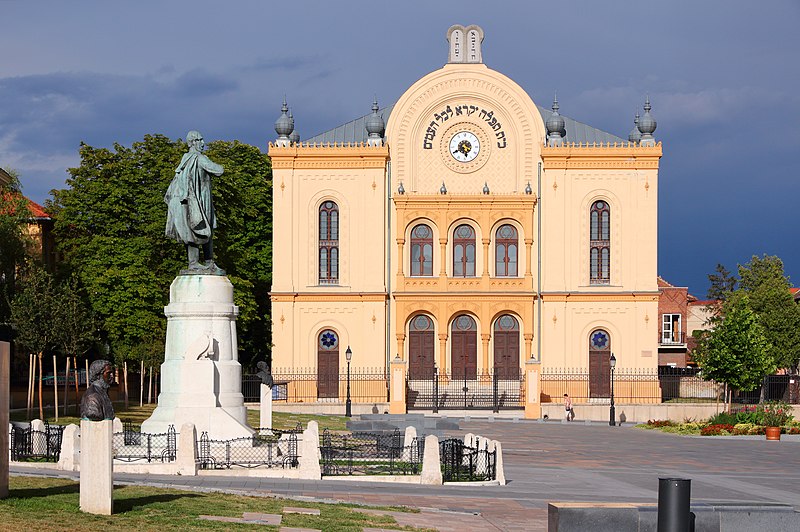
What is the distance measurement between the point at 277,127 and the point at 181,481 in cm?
3965

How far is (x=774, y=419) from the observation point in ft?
Result: 147

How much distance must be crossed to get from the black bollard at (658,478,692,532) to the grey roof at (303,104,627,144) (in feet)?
173

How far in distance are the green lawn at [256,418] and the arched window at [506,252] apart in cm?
1346

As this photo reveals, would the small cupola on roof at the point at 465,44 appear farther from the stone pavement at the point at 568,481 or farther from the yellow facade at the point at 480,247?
the stone pavement at the point at 568,481

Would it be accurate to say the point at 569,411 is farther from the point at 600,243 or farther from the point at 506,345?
the point at 600,243

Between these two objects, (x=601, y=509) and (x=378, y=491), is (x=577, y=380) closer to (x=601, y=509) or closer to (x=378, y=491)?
(x=378, y=491)

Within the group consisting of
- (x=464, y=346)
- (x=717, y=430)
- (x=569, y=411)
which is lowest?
(x=569, y=411)

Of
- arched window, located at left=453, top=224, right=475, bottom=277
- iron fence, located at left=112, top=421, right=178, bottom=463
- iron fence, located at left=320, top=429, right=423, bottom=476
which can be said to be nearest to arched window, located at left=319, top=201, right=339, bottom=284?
arched window, located at left=453, top=224, right=475, bottom=277

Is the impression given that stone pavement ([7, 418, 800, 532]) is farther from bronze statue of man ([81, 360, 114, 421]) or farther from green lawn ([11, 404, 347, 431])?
green lawn ([11, 404, 347, 431])

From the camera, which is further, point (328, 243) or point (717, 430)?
point (328, 243)

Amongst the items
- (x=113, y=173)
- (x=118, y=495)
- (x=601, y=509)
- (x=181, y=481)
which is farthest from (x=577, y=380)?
(x=601, y=509)

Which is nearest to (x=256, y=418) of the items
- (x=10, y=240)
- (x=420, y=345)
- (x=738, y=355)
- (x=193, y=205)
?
(x=10, y=240)

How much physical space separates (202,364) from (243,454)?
6.91 feet

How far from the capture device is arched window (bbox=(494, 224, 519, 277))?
60.6 metres
